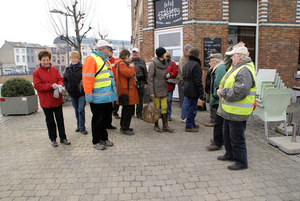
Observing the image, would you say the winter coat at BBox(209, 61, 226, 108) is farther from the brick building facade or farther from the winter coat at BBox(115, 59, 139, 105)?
the brick building facade

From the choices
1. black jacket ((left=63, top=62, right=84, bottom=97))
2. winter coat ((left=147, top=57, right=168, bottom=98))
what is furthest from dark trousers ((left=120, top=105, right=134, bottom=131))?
black jacket ((left=63, top=62, right=84, bottom=97))

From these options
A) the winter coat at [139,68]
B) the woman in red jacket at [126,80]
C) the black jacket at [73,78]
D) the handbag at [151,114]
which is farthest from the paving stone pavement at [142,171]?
the winter coat at [139,68]

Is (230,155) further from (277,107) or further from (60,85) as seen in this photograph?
(60,85)

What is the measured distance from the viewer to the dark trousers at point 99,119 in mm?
4391

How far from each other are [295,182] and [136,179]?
2.29 m

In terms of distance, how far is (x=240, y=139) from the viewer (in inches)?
140

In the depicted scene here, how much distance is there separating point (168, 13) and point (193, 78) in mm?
5065

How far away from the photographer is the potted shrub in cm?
769

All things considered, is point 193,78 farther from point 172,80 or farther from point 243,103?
point 243,103

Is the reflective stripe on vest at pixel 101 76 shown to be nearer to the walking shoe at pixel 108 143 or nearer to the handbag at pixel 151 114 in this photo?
the walking shoe at pixel 108 143

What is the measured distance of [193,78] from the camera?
539cm

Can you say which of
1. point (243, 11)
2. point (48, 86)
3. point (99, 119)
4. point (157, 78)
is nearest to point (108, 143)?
point (99, 119)

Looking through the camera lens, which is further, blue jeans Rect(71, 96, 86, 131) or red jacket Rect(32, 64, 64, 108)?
blue jeans Rect(71, 96, 86, 131)

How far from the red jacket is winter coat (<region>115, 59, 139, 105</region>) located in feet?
4.32
